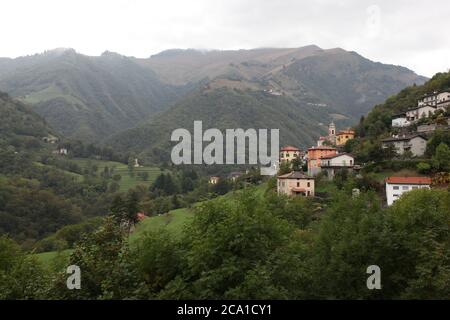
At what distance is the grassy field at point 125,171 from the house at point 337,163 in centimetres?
6998

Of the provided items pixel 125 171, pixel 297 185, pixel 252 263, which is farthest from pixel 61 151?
pixel 252 263

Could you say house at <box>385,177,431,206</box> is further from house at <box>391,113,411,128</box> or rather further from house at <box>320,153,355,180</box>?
house at <box>391,113,411,128</box>

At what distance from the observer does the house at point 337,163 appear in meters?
53.9

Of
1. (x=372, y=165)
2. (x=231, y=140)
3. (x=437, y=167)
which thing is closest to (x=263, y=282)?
(x=437, y=167)

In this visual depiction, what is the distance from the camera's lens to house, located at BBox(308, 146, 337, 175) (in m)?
58.6

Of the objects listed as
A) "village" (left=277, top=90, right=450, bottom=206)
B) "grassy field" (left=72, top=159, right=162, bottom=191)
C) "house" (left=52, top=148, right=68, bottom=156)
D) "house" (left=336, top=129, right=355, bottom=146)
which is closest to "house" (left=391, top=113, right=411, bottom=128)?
"village" (left=277, top=90, right=450, bottom=206)

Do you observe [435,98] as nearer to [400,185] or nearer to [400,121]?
[400,121]

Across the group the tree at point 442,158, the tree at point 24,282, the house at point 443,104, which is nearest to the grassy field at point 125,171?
the house at point 443,104

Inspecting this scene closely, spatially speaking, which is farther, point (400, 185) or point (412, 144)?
point (412, 144)

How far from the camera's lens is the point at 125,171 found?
137 m

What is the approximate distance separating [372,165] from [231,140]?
77.3 metres

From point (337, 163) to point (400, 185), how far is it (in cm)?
1265
